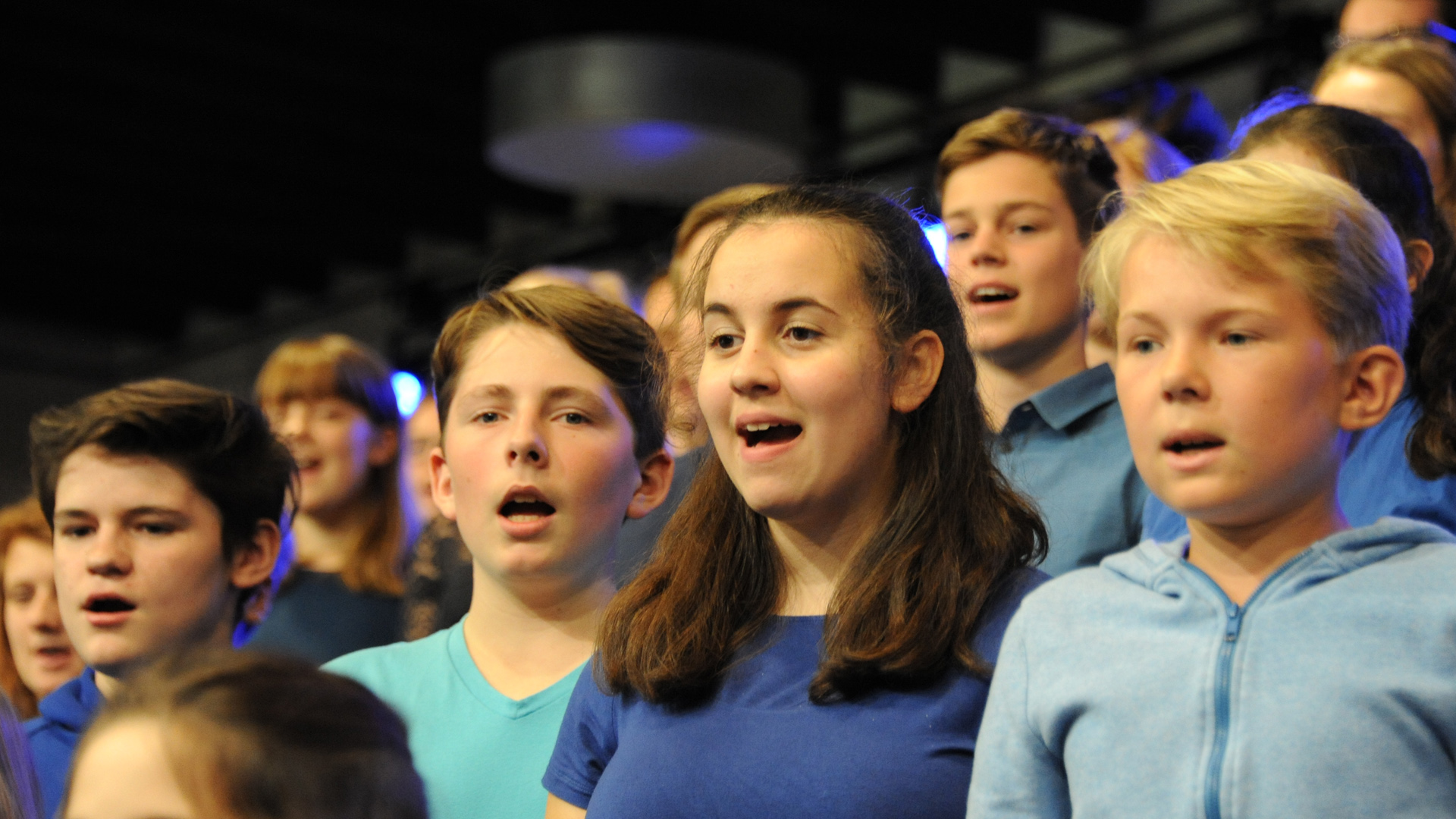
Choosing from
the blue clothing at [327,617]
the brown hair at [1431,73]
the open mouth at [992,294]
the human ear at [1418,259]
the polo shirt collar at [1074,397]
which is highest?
the brown hair at [1431,73]

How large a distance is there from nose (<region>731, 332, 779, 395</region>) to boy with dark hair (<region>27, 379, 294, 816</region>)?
107 cm

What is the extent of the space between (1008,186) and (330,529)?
1697mm

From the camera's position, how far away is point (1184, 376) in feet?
4.43

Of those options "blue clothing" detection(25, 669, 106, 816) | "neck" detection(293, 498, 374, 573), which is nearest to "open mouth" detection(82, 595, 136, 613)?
"blue clothing" detection(25, 669, 106, 816)

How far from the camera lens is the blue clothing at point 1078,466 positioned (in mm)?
2135

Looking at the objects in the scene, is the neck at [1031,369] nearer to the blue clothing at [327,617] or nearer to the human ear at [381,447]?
the blue clothing at [327,617]

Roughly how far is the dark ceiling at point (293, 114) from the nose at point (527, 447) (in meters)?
5.15

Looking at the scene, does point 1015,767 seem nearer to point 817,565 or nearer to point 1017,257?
point 817,565

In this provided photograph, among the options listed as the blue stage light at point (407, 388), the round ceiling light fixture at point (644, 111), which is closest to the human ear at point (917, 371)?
the round ceiling light fixture at point (644, 111)

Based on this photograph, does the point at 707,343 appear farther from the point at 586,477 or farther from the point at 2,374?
the point at 2,374

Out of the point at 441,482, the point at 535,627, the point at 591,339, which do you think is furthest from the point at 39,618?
the point at 591,339

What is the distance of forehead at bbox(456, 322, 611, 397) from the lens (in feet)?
6.67

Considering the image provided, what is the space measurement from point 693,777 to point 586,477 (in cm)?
60

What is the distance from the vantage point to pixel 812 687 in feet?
4.91
